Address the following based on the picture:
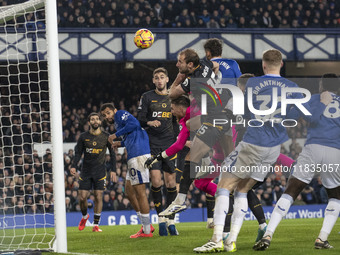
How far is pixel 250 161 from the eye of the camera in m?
6.79

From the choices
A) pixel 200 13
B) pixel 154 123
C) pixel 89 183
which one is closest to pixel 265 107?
pixel 154 123

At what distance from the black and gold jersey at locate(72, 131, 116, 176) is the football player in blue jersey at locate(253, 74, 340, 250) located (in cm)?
615

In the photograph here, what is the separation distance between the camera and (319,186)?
70.2 ft

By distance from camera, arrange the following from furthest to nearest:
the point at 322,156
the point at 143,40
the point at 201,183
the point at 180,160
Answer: the point at 143,40
the point at 180,160
the point at 201,183
the point at 322,156

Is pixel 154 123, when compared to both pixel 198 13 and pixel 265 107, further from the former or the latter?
pixel 198 13

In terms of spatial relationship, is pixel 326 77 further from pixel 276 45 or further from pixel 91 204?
pixel 276 45

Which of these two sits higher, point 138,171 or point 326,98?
point 326,98

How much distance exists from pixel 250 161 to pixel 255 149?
0.45ft

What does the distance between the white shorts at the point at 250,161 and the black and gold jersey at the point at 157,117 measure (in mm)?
3587

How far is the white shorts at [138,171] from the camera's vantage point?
9258 millimetres

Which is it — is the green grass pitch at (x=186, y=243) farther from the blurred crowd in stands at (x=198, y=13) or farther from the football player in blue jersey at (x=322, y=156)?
the blurred crowd in stands at (x=198, y=13)

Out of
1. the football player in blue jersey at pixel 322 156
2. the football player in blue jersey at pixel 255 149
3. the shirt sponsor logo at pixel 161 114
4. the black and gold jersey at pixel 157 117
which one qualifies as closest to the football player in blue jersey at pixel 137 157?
the black and gold jersey at pixel 157 117

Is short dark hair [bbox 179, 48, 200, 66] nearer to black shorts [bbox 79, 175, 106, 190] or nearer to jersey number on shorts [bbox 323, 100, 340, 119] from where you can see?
jersey number on shorts [bbox 323, 100, 340, 119]

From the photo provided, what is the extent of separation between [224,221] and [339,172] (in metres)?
1.33
